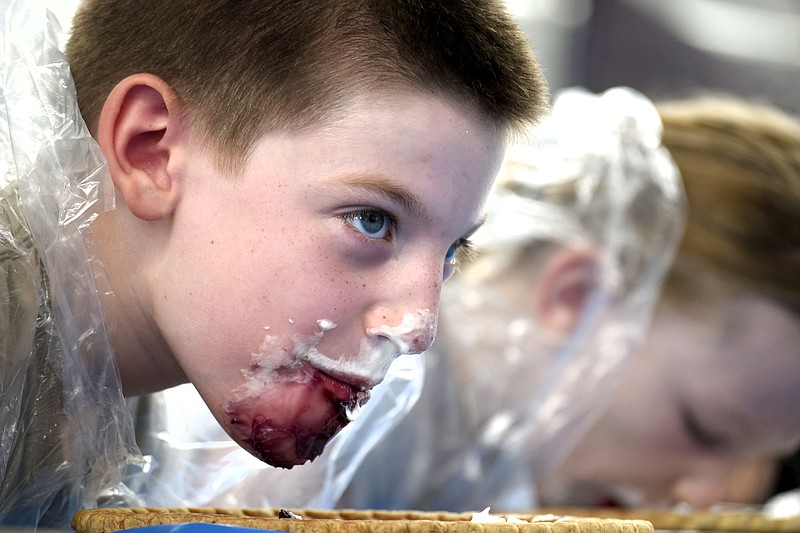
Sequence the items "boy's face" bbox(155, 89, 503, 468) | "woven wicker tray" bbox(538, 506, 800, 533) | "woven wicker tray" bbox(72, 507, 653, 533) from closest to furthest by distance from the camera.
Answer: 1. "woven wicker tray" bbox(72, 507, 653, 533)
2. "boy's face" bbox(155, 89, 503, 468)
3. "woven wicker tray" bbox(538, 506, 800, 533)

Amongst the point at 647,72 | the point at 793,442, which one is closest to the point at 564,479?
the point at 793,442

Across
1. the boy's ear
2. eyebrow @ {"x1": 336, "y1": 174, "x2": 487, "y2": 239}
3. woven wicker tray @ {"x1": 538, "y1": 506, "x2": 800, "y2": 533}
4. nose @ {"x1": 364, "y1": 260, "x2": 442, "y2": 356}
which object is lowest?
woven wicker tray @ {"x1": 538, "y1": 506, "x2": 800, "y2": 533}

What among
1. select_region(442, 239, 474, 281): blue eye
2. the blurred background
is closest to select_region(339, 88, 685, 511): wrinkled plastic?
select_region(442, 239, 474, 281): blue eye

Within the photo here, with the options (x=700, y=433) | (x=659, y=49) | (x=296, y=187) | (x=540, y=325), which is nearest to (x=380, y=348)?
(x=296, y=187)

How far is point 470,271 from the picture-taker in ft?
4.93

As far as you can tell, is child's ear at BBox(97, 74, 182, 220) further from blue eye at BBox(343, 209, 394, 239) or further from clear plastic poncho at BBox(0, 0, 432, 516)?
blue eye at BBox(343, 209, 394, 239)

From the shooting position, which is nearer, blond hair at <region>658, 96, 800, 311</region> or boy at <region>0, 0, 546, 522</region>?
boy at <region>0, 0, 546, 522</region>

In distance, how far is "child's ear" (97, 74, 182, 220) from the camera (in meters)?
0.70

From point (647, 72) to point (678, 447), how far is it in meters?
2.29

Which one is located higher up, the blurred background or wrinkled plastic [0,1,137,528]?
wrinkled plastic [0,1,137,528]

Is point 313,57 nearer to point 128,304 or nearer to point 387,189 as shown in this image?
point 387,189

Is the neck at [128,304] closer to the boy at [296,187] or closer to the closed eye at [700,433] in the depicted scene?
the boy at [296,187]

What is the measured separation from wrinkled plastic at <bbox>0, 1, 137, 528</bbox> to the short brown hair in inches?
3.0

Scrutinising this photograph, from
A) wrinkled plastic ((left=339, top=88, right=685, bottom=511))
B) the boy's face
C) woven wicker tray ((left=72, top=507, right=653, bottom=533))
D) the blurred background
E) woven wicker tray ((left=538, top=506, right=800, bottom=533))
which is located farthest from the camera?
the blurred background
